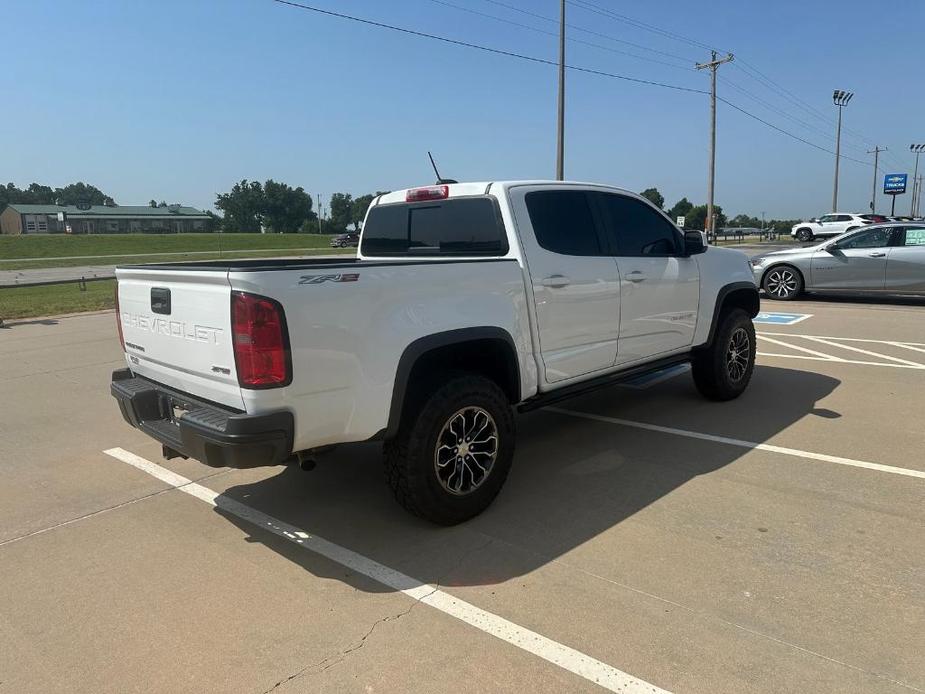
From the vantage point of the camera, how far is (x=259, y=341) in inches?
114

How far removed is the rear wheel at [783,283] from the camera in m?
13.8

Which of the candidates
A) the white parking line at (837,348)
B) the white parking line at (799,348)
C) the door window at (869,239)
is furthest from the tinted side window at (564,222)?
the door window at (869,239)

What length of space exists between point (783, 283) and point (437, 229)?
11.7 meters

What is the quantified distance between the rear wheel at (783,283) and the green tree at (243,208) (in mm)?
113232

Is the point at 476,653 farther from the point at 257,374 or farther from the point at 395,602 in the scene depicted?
the point at 257,374

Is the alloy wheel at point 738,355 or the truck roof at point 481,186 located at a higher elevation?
the truck roof at point 481,186

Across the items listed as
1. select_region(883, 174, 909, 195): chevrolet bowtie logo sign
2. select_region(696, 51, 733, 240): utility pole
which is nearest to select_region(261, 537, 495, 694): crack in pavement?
select_region(696, 51, 733, 240): utility pole

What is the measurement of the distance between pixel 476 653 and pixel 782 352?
7.49m

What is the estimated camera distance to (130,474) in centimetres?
466

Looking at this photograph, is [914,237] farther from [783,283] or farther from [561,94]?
[561,94]

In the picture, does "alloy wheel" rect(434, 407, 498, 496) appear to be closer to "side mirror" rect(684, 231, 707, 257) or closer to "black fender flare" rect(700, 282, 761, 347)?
"side mirror" rect(684, 231, 707, 257)

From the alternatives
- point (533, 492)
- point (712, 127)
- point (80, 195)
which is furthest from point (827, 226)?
point (80, 195)

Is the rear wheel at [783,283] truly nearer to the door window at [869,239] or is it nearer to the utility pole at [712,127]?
the door window at [869,239]

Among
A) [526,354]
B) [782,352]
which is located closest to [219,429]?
[526,354]
